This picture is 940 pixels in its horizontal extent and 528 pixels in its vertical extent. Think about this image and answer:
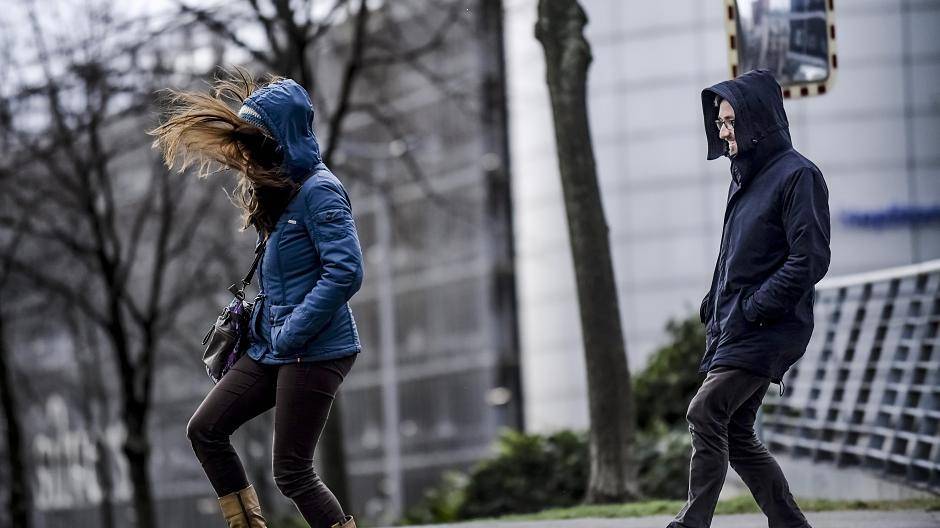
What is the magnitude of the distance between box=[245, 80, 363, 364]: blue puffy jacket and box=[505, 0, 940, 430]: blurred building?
86.7 ft

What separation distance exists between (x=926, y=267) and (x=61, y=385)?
109 feet

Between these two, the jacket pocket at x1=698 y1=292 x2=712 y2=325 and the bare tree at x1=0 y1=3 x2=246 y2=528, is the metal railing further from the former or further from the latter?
the bare tree at x1=0 y1=3 x2=246 y2=528

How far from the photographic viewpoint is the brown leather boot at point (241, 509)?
720cm

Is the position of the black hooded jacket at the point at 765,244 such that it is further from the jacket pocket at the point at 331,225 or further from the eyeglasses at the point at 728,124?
the jacket pocket at the point at 331,225

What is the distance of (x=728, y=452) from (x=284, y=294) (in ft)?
6.14

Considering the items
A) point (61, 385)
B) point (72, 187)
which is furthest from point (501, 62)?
point (72, 187)

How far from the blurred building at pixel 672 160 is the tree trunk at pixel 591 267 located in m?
21.3

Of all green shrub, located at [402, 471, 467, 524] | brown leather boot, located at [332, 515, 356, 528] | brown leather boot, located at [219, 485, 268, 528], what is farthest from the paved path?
green shrub, located at [402, 471, 467, 524]

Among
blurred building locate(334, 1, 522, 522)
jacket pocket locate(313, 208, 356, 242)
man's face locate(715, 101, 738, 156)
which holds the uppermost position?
man's face locate(715, 101, 738, 156)

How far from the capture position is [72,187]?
24.8m

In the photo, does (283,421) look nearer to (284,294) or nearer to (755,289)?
(284,294)

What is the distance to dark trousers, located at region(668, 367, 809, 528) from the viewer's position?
715 centimetres

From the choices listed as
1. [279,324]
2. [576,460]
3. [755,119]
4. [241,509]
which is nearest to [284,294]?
[279,324]

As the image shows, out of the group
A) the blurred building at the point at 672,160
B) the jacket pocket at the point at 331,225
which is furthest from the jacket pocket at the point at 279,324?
the blurred building at the point at 672,160
